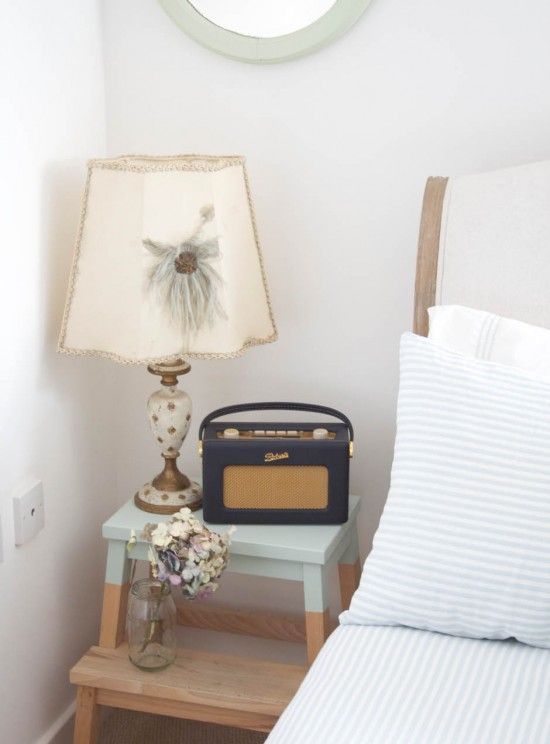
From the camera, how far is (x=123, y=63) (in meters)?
1.87

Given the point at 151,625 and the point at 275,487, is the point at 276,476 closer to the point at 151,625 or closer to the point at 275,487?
the point at 275,487

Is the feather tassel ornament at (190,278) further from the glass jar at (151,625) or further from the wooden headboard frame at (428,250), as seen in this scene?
the glass jar at (151,625)

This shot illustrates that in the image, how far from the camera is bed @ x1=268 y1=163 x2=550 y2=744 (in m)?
1.04

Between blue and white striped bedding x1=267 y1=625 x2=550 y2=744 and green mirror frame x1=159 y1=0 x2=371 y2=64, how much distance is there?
1057 mm

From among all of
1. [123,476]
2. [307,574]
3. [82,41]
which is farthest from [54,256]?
[307,574]

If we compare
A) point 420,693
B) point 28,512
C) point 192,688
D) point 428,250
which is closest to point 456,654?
point 420,693

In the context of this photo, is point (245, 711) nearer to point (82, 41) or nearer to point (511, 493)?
point (511, 493)

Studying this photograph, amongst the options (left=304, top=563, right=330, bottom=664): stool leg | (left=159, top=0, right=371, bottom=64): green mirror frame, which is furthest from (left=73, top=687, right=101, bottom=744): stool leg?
(left=159, top=0, right=371, bottom=64): green mirror frame

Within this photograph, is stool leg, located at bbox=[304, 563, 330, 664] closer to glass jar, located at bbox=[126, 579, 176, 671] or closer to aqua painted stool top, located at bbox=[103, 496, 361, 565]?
aqua painted stool top, located at bbox=[103, 496, 361, 565]

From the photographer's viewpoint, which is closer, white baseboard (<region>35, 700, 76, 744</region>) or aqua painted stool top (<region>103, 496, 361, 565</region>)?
aqua painted stool top (<region>103, 496, 361, 565</region>)

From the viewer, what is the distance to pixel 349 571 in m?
1.83

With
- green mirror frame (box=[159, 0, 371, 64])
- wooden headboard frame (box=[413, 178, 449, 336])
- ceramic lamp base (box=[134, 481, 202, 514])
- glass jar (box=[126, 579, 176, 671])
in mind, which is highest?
green mirror frame (box=[159, 0, 371, 64])

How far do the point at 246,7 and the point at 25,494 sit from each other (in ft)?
3.18

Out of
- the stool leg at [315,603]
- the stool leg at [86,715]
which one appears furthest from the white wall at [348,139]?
the stool leg at [86,715]
